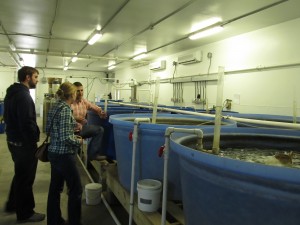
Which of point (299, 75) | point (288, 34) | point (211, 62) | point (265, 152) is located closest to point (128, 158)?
point (265, 152)

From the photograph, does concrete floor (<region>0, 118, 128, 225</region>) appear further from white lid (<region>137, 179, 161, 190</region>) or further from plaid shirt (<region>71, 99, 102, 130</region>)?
plaid shirt (<region>71, 99, 102, 130</region>)

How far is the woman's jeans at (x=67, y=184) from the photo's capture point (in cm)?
203

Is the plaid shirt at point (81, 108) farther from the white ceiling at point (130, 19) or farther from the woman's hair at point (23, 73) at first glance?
the white ceiling at point (130, 19)

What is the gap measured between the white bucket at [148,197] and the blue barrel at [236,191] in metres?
0.60

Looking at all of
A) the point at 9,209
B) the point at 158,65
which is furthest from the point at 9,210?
the point at 158,65

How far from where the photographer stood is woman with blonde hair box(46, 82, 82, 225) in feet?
6.57

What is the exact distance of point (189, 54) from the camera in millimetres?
6727

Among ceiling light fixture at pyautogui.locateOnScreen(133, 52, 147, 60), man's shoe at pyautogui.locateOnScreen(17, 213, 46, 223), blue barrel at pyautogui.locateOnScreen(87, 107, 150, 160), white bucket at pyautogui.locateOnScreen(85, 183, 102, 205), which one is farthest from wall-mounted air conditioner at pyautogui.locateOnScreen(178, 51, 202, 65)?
man's shoe at pyautogui.locateOnScreen(17, 213, 46, 223)

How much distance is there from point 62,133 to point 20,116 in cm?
48

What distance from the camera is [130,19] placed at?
15.7ft

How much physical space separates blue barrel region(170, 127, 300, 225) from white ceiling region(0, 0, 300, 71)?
3.28 metres

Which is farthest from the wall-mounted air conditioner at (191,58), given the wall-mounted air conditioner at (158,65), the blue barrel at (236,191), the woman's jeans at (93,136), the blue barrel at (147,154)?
the blue barrel at (236,191)

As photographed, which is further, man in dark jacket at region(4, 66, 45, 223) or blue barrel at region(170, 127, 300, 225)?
man in dark jacket at region(4, 66, 45, 223)

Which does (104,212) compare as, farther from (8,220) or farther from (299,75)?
(299,75)
